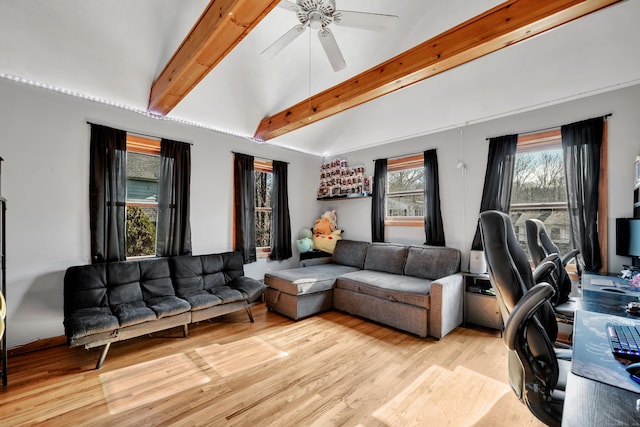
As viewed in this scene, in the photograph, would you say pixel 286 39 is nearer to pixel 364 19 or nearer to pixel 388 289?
pixel 364 19

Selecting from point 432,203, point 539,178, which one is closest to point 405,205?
point 432,203

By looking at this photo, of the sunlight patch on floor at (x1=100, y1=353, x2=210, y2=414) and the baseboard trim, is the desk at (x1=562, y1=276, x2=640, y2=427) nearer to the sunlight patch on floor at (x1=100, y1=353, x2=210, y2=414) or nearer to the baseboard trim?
the sunlight patch on floor at (x1=100, y1=353, x2=210, y2=414)

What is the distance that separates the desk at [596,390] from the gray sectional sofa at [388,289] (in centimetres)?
172

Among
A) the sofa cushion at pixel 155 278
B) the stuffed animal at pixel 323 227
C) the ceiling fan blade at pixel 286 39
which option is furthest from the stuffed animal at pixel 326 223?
the ceiling fan blade at pixel 286 39

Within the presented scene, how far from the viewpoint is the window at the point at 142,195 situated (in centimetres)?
329

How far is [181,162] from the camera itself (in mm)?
3506

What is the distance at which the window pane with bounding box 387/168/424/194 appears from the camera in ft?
13.5

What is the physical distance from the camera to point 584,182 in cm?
272

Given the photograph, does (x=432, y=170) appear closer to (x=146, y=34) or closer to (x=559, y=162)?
(x=559, y=162)

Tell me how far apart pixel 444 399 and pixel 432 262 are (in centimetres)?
185

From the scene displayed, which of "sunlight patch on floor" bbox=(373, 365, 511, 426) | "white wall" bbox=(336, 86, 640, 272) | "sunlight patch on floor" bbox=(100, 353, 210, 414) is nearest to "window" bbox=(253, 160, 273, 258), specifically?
"white wall" bbox=(336, 86, 640, 272)

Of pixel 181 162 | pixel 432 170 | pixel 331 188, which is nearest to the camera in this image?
pixel 181 162

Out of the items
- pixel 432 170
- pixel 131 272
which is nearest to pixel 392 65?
pixel 432 170

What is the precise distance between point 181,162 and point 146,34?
142 centimetres
